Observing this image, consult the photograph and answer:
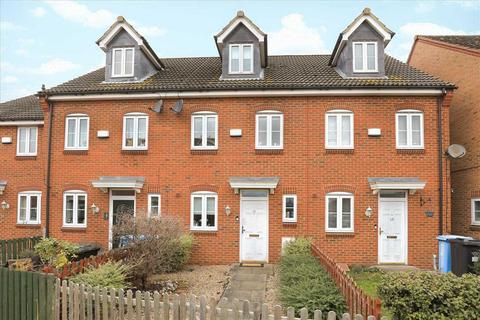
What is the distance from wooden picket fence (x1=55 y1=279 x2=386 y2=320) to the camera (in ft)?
18.9

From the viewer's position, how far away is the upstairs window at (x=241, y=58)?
A: 1694cm

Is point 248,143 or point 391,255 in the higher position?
point 248,143

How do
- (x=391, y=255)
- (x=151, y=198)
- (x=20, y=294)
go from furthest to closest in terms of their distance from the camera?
(x=151, y=198)
(x=391, y=255)
(x=20, y=294)

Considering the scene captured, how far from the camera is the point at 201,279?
1287 cm

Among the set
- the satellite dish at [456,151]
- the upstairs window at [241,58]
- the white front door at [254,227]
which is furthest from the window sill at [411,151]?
the upstairs window at [241,58]

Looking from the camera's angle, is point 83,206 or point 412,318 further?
point 83,206

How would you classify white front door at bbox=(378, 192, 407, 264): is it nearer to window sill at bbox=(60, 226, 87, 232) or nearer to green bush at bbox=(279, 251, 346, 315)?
green bush at bbox=(279, 251, 346, 315)

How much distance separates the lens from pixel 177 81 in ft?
56.0

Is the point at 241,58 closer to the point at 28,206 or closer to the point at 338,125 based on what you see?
the point at 338,125

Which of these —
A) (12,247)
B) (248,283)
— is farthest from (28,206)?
(248,283)

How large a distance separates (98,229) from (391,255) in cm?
1156

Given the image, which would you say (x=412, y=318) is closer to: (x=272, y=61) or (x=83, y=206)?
(x=83, y=206)

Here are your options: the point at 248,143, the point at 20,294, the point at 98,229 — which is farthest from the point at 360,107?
the point at 20,294

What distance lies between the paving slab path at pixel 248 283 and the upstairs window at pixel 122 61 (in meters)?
9.49
